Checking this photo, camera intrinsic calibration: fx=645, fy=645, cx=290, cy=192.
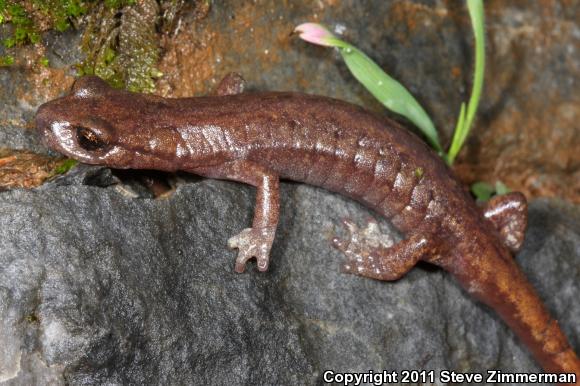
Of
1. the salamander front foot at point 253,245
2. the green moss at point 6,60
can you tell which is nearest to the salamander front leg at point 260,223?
the salamander front foot at point 253,245

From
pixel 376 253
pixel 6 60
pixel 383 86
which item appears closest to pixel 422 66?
pixel 383 86

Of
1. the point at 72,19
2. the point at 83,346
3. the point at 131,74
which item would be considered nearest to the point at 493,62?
the point at 131,74

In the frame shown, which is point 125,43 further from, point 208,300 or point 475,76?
point 475,76

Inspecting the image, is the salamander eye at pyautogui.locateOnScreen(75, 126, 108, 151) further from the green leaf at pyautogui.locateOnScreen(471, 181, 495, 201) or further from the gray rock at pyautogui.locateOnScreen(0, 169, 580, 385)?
the green leaf at pyautogui.locateOnScreen(471, 181, 495, 201)

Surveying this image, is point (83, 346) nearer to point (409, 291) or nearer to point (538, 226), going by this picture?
point (409, 291)

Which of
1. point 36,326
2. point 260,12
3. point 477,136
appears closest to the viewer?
point 36,326

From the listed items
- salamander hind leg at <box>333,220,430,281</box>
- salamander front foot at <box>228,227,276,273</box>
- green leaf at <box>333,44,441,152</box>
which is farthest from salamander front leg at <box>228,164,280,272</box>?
green leaf at <box>333,44,441,152</box>

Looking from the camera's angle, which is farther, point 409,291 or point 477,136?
point 477,136
